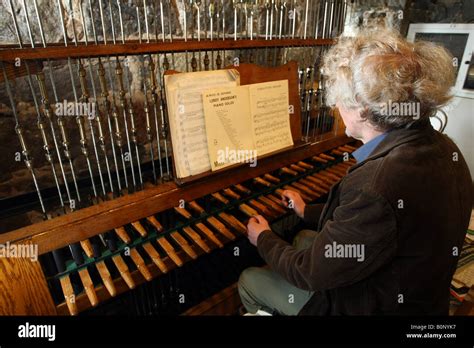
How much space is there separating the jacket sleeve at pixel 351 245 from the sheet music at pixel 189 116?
551 millimetres

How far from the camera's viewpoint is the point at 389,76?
873 mm

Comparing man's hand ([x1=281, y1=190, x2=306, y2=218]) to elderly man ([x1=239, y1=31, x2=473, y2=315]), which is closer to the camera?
elderly man ([x1=239, y1=31, x2=473, y2=315])

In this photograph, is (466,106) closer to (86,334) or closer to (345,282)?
(345,282)

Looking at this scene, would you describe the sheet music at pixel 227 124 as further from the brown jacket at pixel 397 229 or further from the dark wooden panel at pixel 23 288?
the dark wooden panel at pixel 23 288

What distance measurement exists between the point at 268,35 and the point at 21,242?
51.5 inches

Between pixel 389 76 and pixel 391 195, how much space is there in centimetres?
36

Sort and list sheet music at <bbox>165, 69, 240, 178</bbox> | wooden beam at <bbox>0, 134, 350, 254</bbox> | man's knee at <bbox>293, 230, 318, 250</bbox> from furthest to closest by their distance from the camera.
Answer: man's knee at <bbox>293, 230, 318, 250</bbox>
sheet music at <bbox>165, 69, 240, 178</bbox>
wooden beam at <bbox>0, 134, 350, 254</bbox>

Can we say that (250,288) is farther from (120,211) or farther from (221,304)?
(120,211)

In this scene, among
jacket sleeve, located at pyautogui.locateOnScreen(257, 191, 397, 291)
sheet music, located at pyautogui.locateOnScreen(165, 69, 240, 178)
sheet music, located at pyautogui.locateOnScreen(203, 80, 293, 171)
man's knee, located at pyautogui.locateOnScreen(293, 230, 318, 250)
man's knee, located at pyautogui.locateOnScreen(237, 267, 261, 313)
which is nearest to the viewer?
jacket sleeve, located at pyautogui.locateOnScreen(257, 191, 397, 291)

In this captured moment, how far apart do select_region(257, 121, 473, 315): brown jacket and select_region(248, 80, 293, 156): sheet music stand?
0.50 m

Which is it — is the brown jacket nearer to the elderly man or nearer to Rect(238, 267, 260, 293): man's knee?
the elderly man

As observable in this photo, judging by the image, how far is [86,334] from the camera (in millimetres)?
993

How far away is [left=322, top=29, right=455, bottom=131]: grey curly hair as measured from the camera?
0.87 meters

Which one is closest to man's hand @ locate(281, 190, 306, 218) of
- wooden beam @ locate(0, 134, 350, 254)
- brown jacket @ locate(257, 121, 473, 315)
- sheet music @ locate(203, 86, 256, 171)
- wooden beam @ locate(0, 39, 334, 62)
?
wooden beam @ locate(0, 134, 350, 254)
